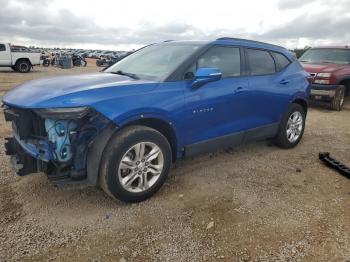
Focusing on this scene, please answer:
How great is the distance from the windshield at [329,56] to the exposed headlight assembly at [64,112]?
365 inches

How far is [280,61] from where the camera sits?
5523 millimetres

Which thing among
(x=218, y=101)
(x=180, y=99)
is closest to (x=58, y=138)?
(x=180, y=99)

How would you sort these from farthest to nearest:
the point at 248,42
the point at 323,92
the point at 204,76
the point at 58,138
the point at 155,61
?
the point at 323,92 → the point at 248,42 → the point at 155,61 → the point at 204,76 → the point at 58,138

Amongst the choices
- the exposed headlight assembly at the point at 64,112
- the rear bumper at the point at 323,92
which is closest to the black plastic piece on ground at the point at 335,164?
the exposed headlight assembly at the point at 64,112

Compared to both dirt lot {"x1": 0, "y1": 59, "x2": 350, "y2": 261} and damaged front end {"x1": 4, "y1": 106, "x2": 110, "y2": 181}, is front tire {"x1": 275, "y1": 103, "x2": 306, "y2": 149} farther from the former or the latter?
damaged front end {"x1": 4, "y1": 106, "x2": 110, "y2": 181}

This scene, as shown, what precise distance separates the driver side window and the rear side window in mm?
1000

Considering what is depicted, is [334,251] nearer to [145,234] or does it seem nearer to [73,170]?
[145,234]

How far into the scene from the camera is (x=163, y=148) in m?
3.76

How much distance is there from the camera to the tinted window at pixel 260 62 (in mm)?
4896

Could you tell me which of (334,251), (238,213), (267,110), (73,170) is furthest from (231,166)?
(73,170)

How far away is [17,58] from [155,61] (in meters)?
21.0

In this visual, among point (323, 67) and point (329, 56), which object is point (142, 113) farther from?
point (329, 56)

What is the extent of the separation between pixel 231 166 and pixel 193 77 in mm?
1548

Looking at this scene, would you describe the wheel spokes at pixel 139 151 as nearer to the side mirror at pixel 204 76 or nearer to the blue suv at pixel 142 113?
the blue suv at pixel 142 113
